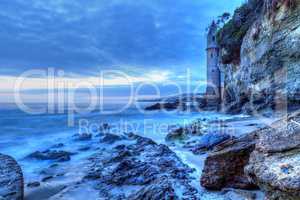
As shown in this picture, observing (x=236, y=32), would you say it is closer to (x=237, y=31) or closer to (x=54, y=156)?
(x=237, y=31)

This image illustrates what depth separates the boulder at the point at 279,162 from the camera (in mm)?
2878

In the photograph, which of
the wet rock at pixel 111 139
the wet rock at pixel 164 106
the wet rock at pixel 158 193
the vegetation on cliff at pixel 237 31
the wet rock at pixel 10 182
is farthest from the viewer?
the wet rock at pixel 164 106

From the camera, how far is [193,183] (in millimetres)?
6133

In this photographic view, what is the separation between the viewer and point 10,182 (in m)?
6.36

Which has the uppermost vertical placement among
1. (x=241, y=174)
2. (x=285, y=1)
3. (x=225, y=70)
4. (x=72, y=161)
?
(x=285, y=1)

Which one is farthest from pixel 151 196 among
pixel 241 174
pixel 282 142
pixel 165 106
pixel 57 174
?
pixel 165 106

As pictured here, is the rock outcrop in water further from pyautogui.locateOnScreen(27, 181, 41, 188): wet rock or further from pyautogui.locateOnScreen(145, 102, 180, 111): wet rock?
pyautogui.locateOnScreen(145, 102, 180, 111): wet rock

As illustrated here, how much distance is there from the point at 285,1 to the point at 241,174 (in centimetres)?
1427

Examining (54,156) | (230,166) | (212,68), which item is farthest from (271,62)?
(212,68)

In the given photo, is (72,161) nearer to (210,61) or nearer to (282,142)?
(282,142)

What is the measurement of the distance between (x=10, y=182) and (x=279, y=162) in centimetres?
616

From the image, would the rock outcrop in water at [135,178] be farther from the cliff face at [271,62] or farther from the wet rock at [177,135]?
the cliff face at [271,62]

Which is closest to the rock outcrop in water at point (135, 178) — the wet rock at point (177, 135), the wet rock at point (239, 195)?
the wet rock at point (239, 195)

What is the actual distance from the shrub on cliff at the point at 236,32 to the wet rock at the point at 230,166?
24.6m
